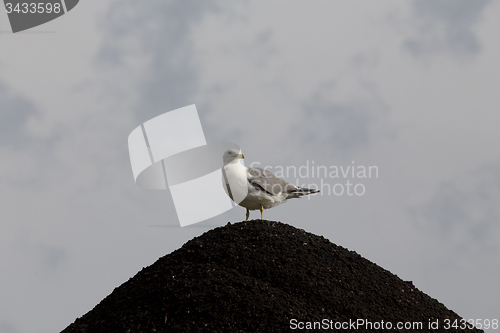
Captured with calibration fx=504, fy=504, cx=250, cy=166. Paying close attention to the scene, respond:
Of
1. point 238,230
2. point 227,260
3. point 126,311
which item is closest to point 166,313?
point 126,311

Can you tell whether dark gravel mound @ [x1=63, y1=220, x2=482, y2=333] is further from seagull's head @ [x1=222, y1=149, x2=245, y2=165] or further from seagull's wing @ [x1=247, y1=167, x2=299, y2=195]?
seagull's head @ [x1=222, y1=149, x2=245, y2=165]

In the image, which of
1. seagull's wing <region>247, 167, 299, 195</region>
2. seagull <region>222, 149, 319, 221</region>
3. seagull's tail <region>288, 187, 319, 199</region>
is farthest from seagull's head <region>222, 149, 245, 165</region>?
seagull's tail <region>288, 187, 319, 199</region>

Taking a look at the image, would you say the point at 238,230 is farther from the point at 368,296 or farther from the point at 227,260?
the point at 368,296

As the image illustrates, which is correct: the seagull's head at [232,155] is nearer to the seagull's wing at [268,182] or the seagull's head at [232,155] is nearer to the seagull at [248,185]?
the seagull at [248,185]

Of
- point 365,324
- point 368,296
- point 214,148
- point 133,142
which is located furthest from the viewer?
point 214,148

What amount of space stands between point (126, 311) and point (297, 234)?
2280 mm

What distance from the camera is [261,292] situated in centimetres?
518

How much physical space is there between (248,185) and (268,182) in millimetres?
284

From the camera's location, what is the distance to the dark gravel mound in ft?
16.1

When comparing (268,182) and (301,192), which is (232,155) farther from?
(301,192)

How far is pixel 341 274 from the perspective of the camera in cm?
573
